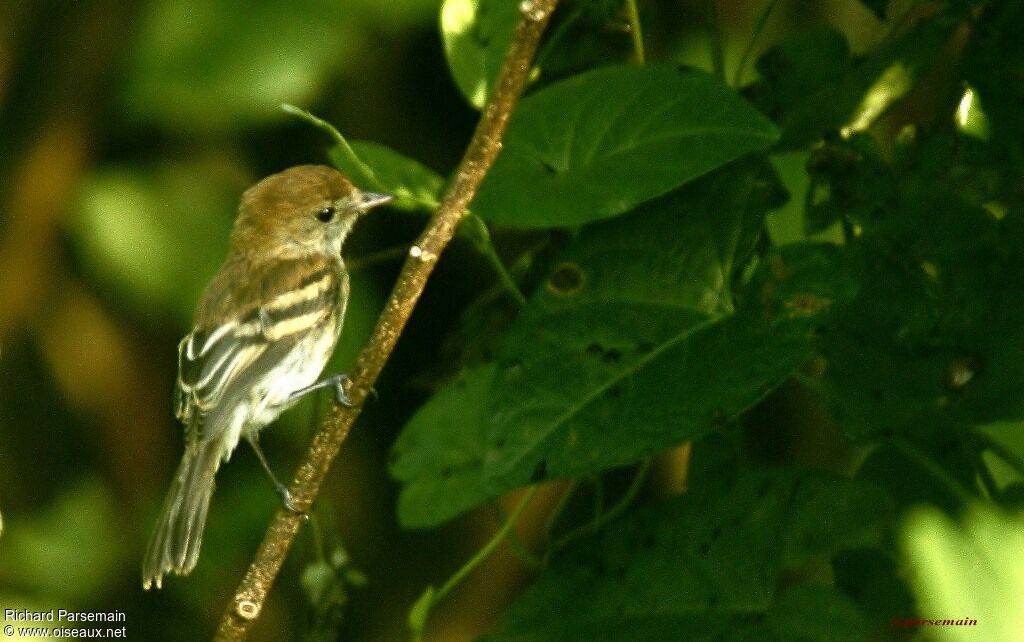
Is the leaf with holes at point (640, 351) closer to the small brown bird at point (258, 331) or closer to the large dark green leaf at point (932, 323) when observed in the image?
the large dark green leaf at point (932, 323)

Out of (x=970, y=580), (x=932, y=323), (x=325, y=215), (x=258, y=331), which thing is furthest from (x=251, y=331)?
(x=970, y=580)

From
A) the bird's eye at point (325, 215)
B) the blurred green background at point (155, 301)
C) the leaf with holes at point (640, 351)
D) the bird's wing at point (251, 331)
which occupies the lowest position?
the blurred green background at point (155, 301)

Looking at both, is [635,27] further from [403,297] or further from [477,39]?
[403,297]

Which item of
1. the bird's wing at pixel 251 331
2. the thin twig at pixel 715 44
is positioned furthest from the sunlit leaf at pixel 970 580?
the bird's wing at pixel 251 331

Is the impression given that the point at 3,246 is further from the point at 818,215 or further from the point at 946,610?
the point at 946,610

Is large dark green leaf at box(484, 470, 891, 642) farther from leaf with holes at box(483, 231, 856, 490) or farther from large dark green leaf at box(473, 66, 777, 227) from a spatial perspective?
large dark green leaf at box(473, 66, 777, 227)

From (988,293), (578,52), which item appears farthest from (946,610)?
(578,52)
